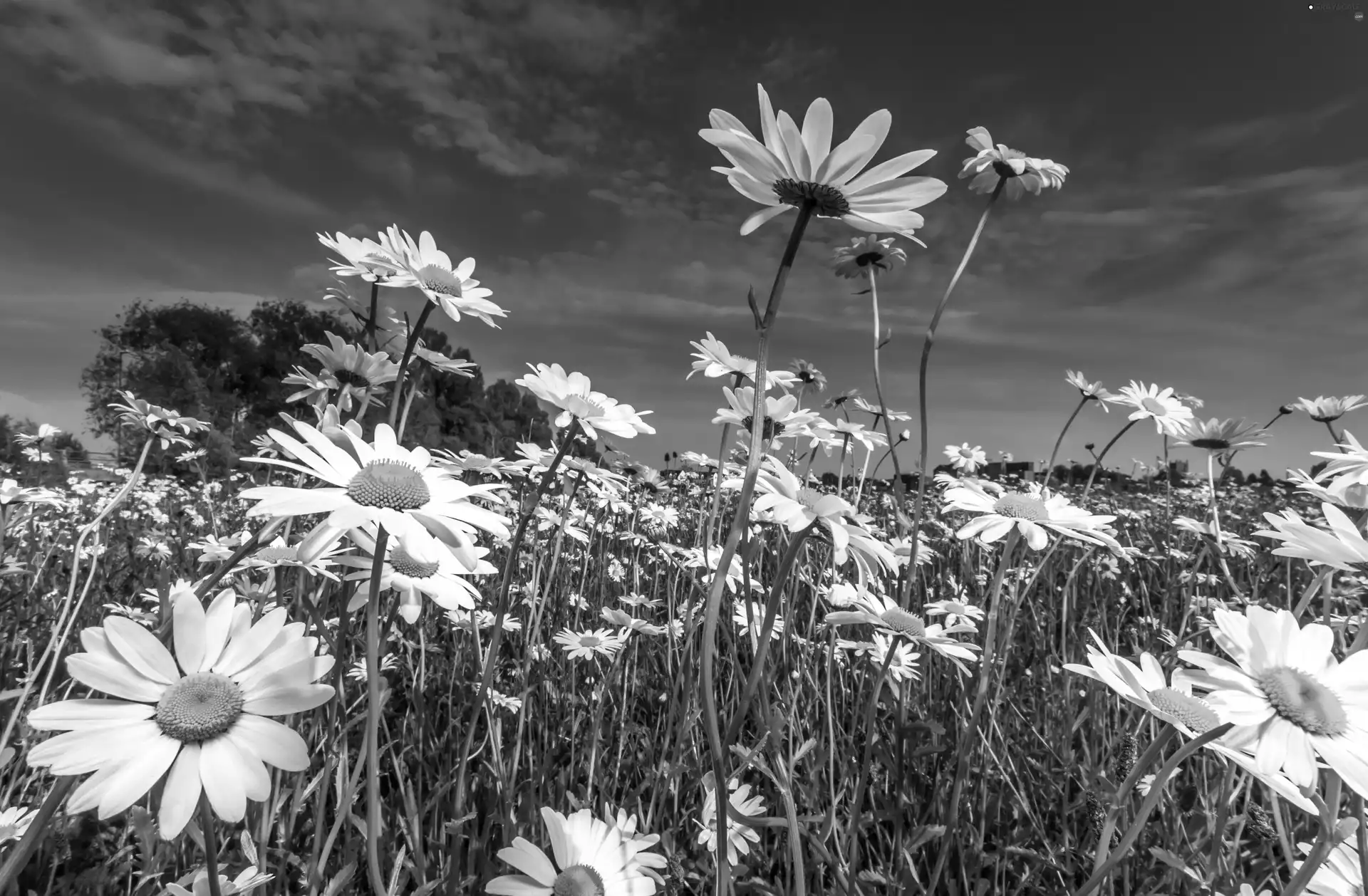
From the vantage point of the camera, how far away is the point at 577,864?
1309 mm

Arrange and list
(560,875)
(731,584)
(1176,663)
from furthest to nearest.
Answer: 1. (1176,663)
2. (731,584)
3. (560,875)

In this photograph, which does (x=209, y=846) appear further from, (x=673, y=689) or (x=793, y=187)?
(x=673, y=689)

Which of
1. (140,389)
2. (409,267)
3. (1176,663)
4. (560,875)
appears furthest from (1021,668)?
(140,389)

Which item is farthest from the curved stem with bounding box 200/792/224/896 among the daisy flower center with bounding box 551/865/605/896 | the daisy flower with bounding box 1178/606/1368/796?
the daisy flower with bounding box 1178/606/1368/796

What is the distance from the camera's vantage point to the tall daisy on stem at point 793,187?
90 centimetres

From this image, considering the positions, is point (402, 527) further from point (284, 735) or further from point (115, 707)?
point (115, 707)

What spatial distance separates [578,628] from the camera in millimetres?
3225

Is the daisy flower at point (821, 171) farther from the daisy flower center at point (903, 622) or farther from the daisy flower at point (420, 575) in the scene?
the daisy flower center at point (903, 622)

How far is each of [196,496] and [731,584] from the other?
8.21 meters

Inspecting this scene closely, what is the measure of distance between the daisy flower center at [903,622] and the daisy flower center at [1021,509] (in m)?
0.37

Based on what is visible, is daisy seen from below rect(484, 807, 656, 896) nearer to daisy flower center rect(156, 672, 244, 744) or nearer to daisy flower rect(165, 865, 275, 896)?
daisy flower rect(165, 865, 275, 896)

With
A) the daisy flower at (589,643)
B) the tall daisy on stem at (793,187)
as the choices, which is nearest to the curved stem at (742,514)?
the tall daisy on stem at (793,187)

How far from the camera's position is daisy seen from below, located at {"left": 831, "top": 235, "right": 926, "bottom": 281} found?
2.63 metres

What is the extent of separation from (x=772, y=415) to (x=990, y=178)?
4.03ft
